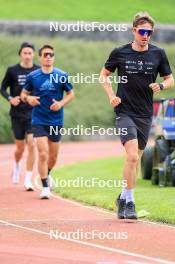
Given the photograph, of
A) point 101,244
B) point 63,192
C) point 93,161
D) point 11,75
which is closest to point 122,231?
point 101,244

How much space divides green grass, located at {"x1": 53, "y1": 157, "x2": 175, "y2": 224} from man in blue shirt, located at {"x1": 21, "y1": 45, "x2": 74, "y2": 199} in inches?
33.1

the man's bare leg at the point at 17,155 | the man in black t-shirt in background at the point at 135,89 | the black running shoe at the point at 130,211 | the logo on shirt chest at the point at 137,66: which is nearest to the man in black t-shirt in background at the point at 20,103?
the man's bare leg at the point at 17,155

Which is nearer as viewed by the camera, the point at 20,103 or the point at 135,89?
the point at 135,89

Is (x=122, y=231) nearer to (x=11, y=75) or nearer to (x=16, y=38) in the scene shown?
(x=11, y=75)

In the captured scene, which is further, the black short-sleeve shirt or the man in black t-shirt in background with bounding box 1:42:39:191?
the man in black t-shirt in background with bounding box 1:42:39:191

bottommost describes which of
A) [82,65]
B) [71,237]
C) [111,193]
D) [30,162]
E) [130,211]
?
[71,237]

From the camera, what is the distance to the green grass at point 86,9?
55344 mm

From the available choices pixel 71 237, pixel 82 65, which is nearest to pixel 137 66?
pixel 71 237

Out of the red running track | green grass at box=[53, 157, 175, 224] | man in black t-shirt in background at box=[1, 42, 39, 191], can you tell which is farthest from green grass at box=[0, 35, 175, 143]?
the red running track

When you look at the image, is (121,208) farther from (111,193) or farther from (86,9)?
(86,9)

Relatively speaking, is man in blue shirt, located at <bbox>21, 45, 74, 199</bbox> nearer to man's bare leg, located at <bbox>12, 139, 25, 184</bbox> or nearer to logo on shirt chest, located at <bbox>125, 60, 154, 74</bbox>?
man's bare leg, located at <bbox>12, 139, 25, 184</bbox>

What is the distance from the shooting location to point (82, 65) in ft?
143

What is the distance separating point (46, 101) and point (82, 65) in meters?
27.3

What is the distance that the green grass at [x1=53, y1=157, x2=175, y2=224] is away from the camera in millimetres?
13727
